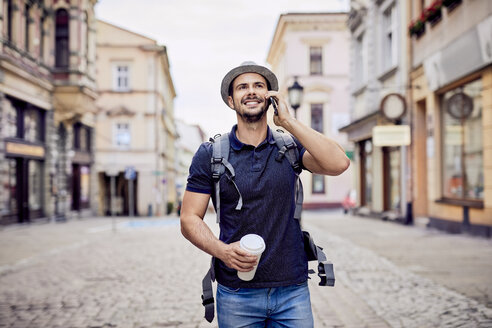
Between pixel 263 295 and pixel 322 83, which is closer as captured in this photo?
pixel 263 295

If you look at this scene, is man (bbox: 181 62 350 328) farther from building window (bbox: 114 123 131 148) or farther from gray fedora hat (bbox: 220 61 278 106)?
building window (bbox: 114 123 131 148)

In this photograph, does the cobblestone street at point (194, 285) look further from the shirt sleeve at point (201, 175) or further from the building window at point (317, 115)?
the building window at point (317, 115)

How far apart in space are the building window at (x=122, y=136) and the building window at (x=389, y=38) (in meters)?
20.3

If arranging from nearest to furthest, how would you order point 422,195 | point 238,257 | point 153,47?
point 238,257 < point 422,195 < point 153,47

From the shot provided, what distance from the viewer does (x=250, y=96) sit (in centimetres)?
261

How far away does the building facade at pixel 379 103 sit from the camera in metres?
16.8

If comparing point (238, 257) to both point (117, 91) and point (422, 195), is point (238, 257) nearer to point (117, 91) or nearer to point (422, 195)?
point (422, 195)

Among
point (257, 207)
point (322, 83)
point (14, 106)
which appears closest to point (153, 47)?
point (322, 83)

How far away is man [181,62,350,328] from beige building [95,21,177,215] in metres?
32.5

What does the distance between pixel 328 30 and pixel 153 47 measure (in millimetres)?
11705

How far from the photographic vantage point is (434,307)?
5562 millimetres

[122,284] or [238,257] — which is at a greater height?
[238,257]

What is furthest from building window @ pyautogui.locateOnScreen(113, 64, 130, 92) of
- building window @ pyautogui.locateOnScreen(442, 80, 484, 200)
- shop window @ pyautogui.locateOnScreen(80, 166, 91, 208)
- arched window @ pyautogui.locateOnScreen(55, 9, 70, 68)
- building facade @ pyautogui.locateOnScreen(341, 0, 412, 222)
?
building window @ pyautogui.locateOnScreen(442, 80, 484, 200)

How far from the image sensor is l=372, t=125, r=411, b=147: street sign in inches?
626
